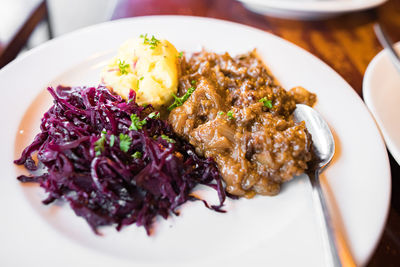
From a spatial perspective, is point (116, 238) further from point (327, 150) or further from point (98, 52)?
point (98, 52)

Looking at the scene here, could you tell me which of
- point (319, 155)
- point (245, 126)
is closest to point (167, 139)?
point (245, 126)

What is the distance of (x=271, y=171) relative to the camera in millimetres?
2703

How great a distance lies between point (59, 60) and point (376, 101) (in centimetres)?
362

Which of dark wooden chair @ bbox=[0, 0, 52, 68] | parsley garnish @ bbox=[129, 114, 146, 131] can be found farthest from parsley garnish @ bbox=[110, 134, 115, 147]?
dark wooden chair @ bbox=[0, 0, 52, 68]

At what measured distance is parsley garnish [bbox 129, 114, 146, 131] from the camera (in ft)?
9.21

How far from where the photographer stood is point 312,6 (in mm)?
4520

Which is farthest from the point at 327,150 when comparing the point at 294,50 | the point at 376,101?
the point at 294,50

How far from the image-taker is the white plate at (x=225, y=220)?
222 cm

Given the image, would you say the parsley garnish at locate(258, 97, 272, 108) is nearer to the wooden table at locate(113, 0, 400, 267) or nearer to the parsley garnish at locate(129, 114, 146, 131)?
the parsley garnish at locate(129, 114, 146, 131)

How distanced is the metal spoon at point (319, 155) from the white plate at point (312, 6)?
1990mm

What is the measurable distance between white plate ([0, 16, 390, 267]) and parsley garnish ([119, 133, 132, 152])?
2.16 feet

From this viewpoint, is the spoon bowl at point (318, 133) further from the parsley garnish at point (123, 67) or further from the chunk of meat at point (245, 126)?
the parsley garnish at point (123, 67)

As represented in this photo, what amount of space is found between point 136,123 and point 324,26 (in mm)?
3697

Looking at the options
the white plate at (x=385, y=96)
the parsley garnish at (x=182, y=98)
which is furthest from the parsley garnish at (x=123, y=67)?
the white plate at (x=385, y=96)
